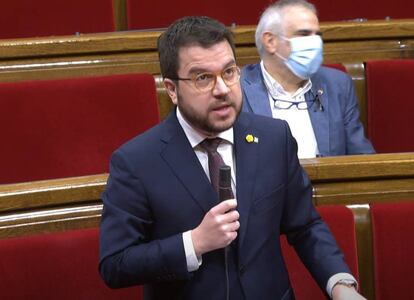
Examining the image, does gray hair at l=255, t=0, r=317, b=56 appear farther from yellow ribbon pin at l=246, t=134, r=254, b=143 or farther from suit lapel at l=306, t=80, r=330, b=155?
yellow ribbon pin at l=246, t=134, r=254, b=143

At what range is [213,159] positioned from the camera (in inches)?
12.7

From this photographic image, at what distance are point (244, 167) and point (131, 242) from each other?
0.06m

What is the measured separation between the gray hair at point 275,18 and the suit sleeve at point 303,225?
0.86 feet

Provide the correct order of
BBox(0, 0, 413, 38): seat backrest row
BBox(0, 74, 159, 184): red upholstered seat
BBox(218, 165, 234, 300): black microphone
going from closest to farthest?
BBox(218, 165, 234, 300): black microphone, BBox(0, 74, 159, 184): red upholstered seat, BBox(0, 0, 413, 38): seat backrest row

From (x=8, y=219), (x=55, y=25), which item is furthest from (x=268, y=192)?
(x=55, y=25)

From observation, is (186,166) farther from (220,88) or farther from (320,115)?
(320,115)

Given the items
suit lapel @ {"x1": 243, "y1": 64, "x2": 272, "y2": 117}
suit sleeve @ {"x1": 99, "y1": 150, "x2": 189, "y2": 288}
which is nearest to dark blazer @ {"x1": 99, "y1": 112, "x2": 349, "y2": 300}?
suit sleeve @ {"x1": 99, "y1": 150, "x2": 189, "y2": 288}

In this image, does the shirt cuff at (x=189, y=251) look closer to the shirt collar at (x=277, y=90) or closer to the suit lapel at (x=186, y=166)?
the suit lapel at (x=186, y=166)

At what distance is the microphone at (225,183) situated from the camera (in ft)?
0.90

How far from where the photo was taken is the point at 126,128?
555 mm

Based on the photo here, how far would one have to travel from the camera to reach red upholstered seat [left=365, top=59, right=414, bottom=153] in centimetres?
60

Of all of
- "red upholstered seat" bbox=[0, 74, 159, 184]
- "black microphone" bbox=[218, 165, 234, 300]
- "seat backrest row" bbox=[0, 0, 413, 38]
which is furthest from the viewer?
"seat backrest row" bbox=[0, 0, 413, 38]

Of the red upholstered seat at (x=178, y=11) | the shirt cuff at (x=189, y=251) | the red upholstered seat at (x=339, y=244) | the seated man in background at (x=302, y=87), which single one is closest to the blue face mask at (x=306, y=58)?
the seated man in background at (x=302, y=87)

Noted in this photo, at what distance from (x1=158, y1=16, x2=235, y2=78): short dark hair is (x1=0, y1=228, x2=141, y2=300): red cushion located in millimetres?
107
